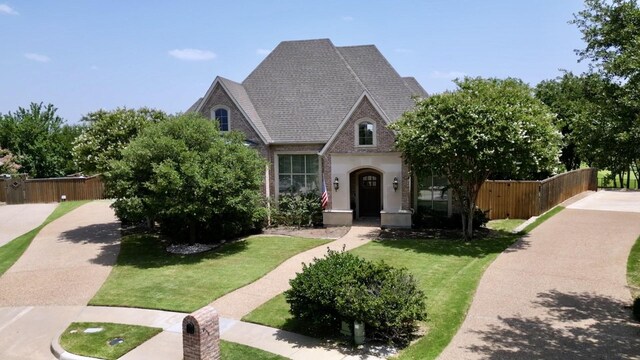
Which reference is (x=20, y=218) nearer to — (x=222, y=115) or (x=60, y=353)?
(x=222, y=115)

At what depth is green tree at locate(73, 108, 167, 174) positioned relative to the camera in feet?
69.2

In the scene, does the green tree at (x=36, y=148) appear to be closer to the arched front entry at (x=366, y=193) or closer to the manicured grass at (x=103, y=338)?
the arched front entry at (x=366, y=193)

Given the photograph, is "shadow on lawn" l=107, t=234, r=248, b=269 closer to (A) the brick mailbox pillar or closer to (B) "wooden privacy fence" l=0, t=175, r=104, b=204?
(A) the brick mailbox pillar

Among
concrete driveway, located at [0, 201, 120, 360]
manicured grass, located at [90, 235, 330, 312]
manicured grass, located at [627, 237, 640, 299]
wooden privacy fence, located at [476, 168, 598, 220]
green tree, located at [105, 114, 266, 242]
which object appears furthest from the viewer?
wooden privacy fence, located at [476, 168, 598, 220]

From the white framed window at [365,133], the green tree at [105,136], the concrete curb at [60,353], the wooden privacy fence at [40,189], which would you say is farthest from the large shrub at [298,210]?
the wooden privacy fence at [40,189]

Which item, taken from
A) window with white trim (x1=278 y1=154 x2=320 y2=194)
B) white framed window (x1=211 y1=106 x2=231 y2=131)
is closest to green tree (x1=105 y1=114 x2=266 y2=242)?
white framed window (x1=211 y1=106 x2=231 y2=131)

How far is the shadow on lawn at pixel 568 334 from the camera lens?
373 inches

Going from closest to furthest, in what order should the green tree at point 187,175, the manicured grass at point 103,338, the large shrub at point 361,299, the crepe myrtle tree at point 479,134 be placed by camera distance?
1. the large shrub at point 361,299
2. the manicured grass at point 103,338
3. the green tree at point 187,175
4. the crepe myrtle tree at point 479,134

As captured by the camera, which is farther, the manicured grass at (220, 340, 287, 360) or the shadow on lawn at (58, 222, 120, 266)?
the shadow on lawn at (58, 222, 120, 266)

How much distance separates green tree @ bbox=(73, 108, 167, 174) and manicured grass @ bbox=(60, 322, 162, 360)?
1078 cm

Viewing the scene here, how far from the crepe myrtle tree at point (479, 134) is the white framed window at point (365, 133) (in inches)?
109

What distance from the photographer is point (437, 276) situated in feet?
48.6

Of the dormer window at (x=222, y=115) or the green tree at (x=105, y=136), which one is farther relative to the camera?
the dormer window at (x=222, y=115)

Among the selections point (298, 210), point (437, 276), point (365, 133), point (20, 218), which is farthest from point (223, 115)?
point (437, 276)
